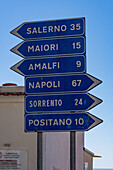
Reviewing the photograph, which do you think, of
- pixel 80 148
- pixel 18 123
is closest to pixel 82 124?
pixel 18 123

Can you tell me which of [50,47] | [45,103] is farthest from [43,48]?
[45,103]

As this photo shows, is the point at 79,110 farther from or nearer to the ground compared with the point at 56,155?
farther from the ground

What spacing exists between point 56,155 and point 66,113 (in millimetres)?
9324

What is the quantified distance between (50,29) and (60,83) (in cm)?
140

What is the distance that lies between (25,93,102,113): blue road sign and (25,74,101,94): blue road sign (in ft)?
0.48

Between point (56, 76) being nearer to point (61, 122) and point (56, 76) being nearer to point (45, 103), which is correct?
point (45, 103)

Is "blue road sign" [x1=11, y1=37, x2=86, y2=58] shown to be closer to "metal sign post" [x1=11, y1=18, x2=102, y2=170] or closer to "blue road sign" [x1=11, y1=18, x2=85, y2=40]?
"metal sign post" [x1=11, y1=18, x2=102, y2=170]

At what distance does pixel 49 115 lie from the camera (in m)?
8.69

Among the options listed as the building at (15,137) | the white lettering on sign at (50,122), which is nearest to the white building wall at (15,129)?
the building at (15,137)

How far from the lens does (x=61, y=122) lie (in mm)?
8562

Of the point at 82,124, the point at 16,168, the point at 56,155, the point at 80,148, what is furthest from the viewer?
the point at 80,148

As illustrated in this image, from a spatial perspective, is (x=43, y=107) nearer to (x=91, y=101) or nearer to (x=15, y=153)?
(x=91, y=101)

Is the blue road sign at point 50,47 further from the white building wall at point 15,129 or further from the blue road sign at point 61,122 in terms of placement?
the white building wall at point 15,129

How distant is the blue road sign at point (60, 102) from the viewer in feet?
27.9
